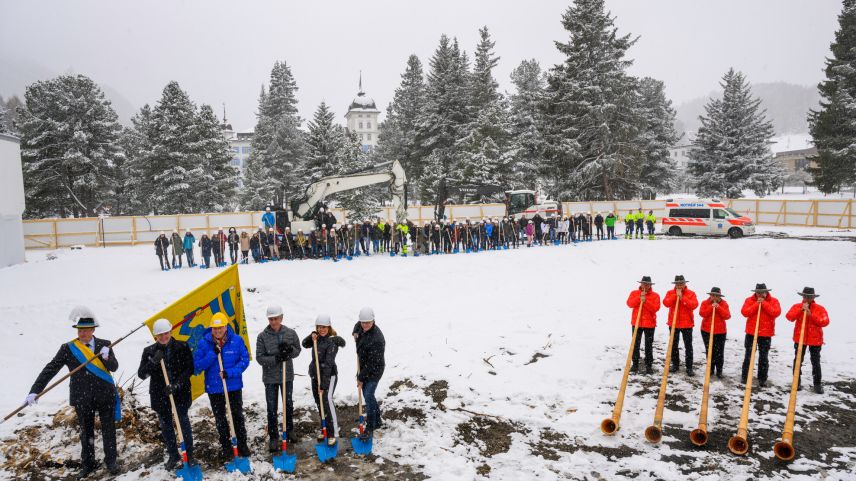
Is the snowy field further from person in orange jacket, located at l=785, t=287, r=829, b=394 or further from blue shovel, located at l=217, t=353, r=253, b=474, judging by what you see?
person in orange jacket, located at l=785, t=287, r=829, b=394

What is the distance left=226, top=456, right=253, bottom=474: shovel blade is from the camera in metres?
6.08

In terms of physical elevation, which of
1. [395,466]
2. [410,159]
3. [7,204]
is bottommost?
[395,466]

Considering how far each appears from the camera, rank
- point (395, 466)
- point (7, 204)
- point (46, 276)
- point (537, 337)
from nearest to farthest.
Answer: point (395, 466)
point (537, 337)
point (46, 276)
point (7, 204)

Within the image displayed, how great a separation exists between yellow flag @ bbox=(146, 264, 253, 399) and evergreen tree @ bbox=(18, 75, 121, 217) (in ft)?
131

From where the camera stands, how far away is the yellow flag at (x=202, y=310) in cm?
685

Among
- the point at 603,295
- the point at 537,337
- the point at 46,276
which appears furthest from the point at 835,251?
the point at 46,276

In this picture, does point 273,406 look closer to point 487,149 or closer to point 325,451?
point 325,451

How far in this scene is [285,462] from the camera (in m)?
6.18

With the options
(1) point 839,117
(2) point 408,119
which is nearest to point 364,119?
(2) point 408,119

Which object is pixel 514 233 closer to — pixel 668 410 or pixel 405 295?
pixel 405 295

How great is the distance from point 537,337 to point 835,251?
1649cm

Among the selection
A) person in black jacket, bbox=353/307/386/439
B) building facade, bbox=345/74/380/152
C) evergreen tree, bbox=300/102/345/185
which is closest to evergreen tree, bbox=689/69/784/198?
evergreen tree, bbox=300/102/345/185

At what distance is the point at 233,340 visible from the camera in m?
6.37

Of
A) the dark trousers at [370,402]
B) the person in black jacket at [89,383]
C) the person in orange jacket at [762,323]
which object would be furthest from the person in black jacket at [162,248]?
the person in orange jacket at [762,323]
